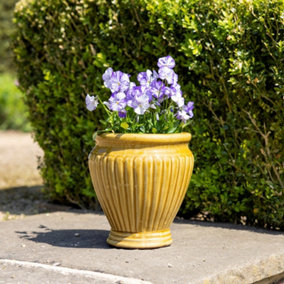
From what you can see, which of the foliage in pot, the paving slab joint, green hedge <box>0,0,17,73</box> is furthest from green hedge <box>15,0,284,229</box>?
green hedge <box>0,0,17,73</box>

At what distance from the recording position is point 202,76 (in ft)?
16.0

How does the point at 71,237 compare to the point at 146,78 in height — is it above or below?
below

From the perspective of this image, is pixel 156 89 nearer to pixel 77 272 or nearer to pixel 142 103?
pixel 142 103

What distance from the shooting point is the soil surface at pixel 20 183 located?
634 centimetres

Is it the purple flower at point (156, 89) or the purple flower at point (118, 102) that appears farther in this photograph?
the purple flower at point (156, 89)

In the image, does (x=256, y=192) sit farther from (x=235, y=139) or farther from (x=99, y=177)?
(x=99, y=177)

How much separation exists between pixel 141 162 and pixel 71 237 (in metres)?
1.03

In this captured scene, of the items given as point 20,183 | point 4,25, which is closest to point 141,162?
point 20,183

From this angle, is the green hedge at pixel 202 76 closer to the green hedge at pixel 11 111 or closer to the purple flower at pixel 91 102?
the purple flower at pixel 91 102

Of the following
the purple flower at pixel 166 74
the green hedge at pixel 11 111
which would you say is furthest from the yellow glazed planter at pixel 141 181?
the green hedge at pixel 11 111

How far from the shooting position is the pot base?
4047 mm

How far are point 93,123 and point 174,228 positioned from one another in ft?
4.65

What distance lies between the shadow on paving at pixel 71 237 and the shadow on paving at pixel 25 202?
146 centimetres

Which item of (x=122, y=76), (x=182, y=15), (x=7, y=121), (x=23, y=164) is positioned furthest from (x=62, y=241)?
(x=7, y=121)
